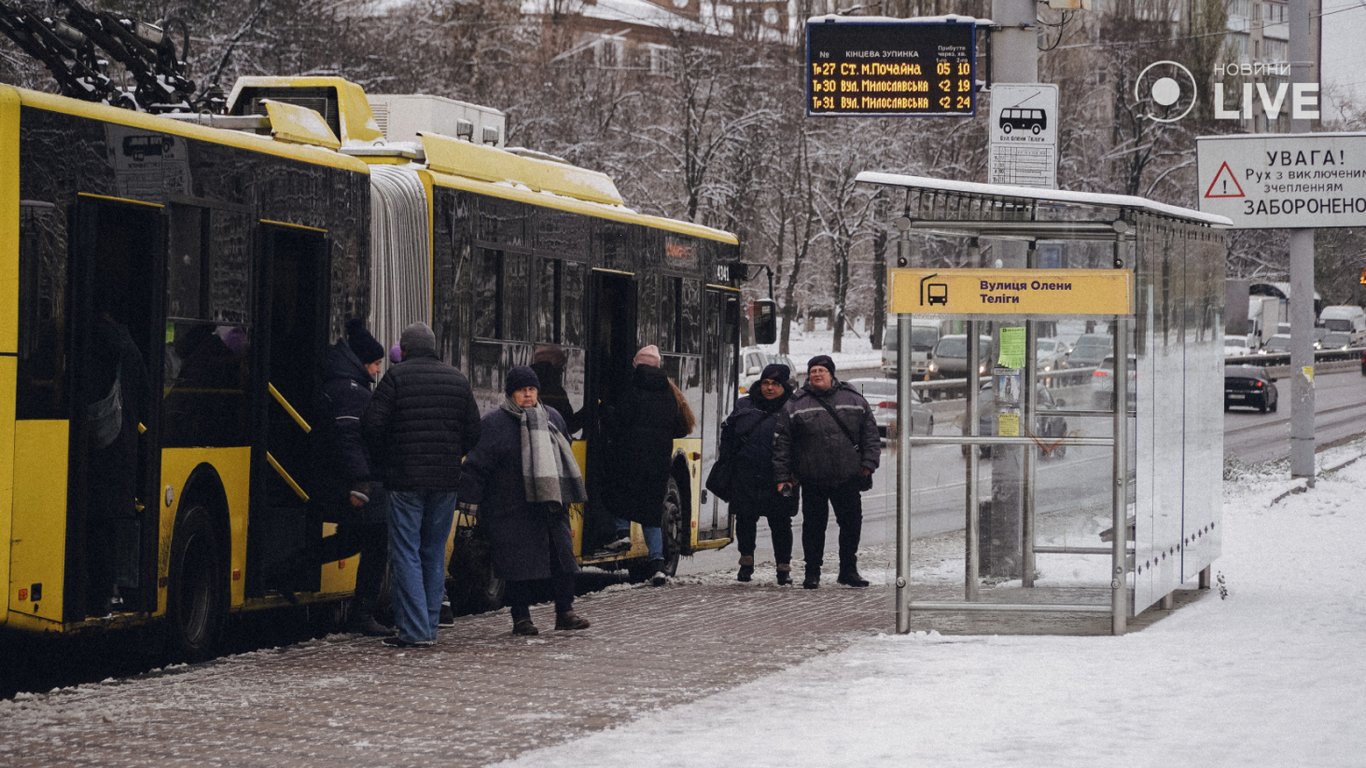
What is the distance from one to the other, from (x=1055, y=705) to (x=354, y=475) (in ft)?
14.5

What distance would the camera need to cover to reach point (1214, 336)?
14.7 meters

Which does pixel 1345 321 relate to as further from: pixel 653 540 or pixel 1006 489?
pixel 1006 489

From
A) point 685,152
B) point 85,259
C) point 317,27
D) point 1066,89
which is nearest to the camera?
point 85,259

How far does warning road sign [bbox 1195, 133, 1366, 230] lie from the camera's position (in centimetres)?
2331

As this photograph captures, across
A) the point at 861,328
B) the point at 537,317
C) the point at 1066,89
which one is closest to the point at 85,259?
the point at 537,317

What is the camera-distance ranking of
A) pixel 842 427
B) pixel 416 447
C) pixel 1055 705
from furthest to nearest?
pixel 842 427 < pixel 416 447 < pixel 1055 705

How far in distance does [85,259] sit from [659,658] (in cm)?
361

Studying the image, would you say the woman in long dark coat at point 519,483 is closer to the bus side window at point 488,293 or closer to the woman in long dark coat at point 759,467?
the bus side window at point 488,293

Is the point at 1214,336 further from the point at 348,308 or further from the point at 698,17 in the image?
the point at 698,17

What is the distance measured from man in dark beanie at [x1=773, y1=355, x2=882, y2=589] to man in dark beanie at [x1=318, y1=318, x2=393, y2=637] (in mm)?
4068

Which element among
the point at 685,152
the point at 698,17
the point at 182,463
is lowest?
the point at 182,463

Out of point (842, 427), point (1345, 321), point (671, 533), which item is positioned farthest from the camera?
point (1345, 321)

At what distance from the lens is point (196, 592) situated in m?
11.2

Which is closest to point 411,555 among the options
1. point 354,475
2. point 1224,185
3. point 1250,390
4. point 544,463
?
point 354,475
